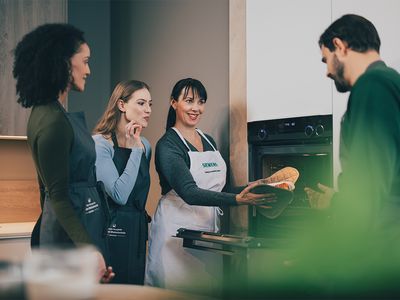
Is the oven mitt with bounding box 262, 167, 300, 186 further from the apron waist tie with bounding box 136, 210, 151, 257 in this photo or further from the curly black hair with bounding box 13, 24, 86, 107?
the curly black hair with bounding box 13, 24, 86, 107

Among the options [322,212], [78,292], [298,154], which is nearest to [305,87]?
[298,154]

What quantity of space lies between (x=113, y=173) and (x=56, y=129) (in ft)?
2.90

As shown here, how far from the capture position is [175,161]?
2500 mm

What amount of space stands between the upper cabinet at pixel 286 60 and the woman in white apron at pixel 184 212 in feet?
0.94

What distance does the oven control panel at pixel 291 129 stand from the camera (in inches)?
85.3

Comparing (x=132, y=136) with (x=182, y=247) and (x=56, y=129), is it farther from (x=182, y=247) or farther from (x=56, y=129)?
(x=56, y=129)

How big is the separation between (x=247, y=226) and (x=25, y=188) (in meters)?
1.46

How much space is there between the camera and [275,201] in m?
2.29

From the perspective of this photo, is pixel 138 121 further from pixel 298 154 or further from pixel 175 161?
pixel 298 154

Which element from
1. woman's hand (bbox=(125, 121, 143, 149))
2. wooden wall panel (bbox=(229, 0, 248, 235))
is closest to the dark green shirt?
woman's hand (bbox=(125, 121, 143, 149))

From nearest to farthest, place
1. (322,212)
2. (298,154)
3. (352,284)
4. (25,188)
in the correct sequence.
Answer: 1. (352,284)
2. (322,212)
3. (298,154)
4. (25,188)

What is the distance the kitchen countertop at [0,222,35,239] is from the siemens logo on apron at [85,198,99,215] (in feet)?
3.50

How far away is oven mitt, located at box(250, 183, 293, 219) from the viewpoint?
2197 millimetres

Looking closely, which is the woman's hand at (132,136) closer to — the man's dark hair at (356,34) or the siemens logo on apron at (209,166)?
the siemens logo on apron at (209,166)
